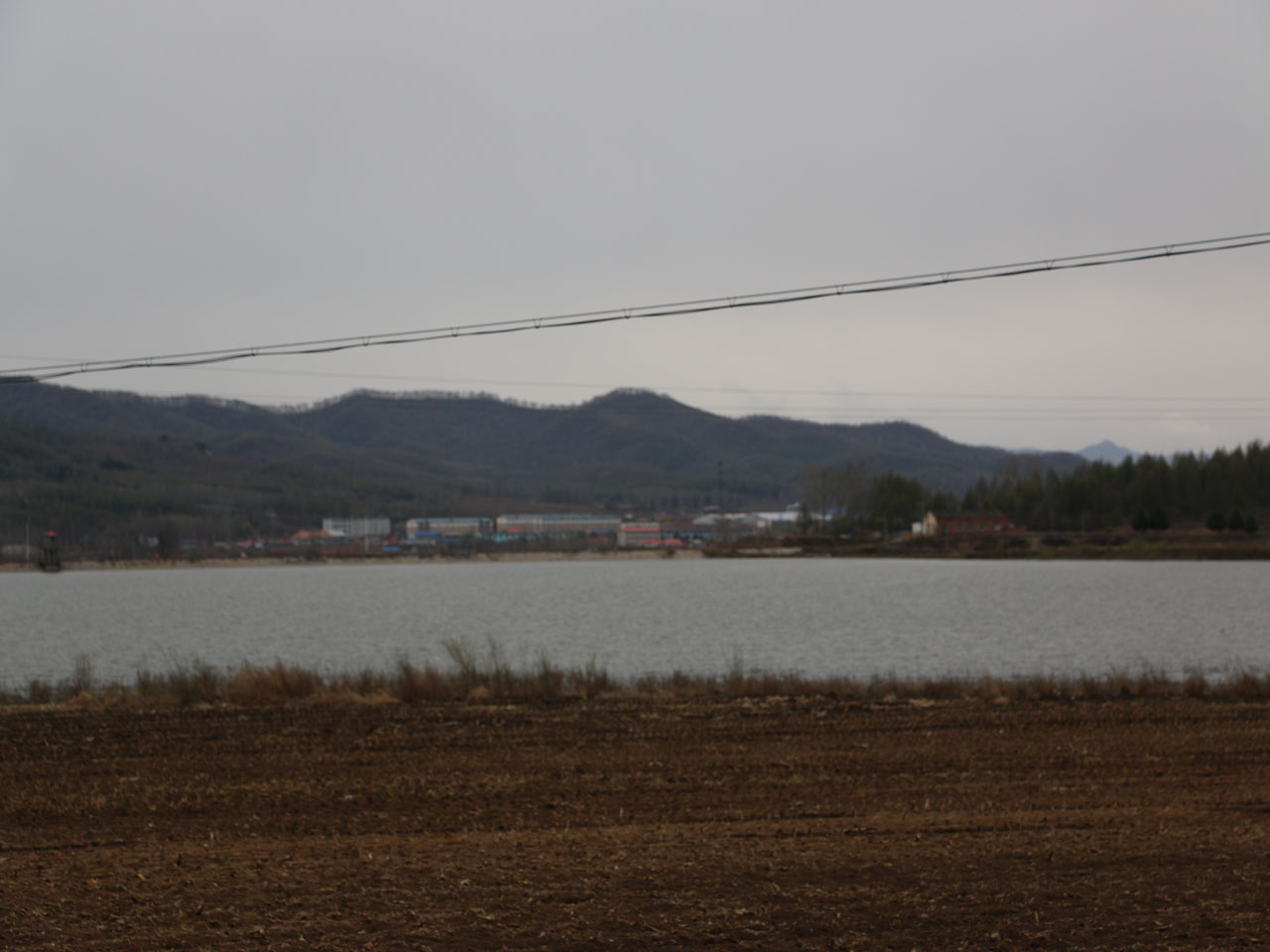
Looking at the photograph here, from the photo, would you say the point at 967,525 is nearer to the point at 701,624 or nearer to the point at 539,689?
the point at 701,624

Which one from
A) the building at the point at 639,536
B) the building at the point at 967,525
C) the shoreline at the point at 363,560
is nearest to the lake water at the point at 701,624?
the building at the point at 967,525

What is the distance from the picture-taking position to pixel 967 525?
13775cm

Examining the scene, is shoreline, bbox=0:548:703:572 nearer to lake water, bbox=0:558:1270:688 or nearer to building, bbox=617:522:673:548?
building, bbox=617:522:673:548

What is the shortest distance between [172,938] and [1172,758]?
11.3 metres

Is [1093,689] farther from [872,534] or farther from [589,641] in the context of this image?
[872,534]

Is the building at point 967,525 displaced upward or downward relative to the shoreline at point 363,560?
upward

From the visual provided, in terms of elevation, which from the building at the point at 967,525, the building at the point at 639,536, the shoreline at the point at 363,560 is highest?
the building at the point at 967,525

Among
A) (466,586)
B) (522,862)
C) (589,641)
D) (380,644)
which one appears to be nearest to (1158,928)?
→ (522,862)

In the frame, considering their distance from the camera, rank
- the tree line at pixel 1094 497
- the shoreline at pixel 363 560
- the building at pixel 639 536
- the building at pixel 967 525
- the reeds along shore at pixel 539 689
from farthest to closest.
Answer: the building at pixel 639 536, the shoreline at pixel 363 560, the building at pixel 967 525, the tree line at pixel 1094 497, the reeds along shore at pixel 539 689

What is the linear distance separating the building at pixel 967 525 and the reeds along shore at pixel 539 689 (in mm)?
116542

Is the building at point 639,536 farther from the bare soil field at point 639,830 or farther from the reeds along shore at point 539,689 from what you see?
the bare soil field at point 639,830

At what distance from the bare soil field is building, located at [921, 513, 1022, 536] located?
122 meters

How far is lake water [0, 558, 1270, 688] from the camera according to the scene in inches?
1216

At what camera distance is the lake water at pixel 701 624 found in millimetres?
30875
